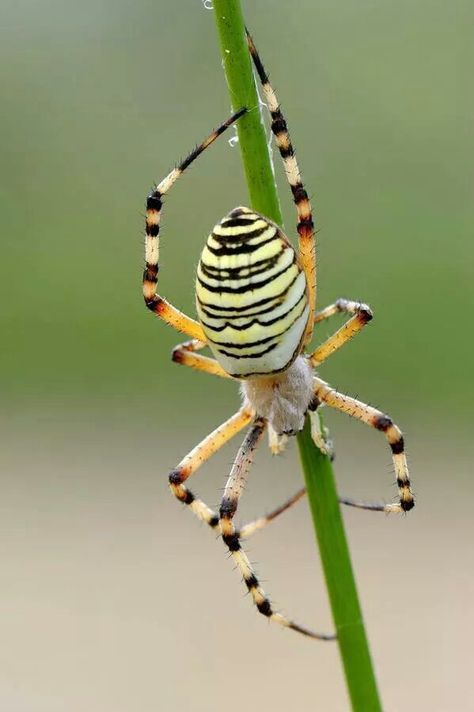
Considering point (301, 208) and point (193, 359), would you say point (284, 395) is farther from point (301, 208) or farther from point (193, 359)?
point (301, 208)

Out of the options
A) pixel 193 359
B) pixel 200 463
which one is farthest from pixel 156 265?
pixel 200 463

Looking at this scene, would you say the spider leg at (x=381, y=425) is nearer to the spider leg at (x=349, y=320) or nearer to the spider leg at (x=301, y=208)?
the spider leg at (x=349, y=320)

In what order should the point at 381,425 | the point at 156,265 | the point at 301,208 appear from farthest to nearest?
the point at 381,425 → the point at 156,265 → the point at 301,208

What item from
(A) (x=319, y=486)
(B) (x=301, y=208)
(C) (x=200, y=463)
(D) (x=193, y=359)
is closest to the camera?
(A) (x=319, y=486)

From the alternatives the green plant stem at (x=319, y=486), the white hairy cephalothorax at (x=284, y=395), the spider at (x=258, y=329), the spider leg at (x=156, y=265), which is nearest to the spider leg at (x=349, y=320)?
the spider at (x=258, y=329)

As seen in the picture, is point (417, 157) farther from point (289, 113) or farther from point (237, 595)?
point (237, 595)

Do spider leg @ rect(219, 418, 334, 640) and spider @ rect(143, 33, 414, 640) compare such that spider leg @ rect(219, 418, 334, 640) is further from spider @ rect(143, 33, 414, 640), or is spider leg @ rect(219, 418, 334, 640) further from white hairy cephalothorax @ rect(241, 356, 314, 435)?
white hairy cephalothorax @ rect(241, 356, 314, 435)
